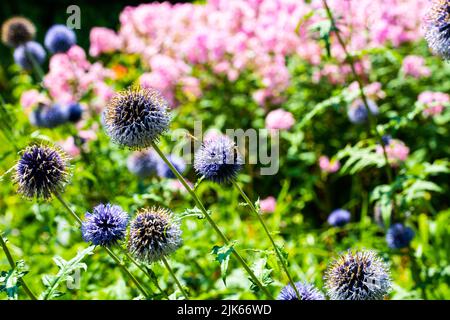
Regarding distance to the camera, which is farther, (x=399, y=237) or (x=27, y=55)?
(x=27, y=55)

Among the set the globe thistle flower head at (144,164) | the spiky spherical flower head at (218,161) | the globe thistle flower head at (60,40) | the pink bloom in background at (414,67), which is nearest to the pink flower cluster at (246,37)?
the pink bloom in background at (414,67)

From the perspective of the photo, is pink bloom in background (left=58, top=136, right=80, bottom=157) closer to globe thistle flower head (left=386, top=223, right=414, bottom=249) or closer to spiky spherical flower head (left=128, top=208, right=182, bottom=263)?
spiky spherical flower head (left=128, top=208, right=182, bottom=263)

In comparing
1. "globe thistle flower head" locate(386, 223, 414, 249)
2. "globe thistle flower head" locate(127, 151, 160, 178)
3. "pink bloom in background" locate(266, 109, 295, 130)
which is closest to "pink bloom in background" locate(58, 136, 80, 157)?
"globe thistle flower head" locate(127, 151, 160, 178)

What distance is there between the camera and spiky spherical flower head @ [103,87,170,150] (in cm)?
199

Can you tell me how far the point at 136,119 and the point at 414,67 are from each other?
9.04ft

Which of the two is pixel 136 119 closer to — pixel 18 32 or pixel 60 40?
pixel 60 40

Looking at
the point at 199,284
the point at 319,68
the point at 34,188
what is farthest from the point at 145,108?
the point at 319,68

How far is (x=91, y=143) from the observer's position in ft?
12.9

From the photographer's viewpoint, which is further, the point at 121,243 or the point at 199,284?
the point at 199,284

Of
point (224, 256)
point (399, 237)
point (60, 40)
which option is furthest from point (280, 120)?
point (224, 256)

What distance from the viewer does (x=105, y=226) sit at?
2102 mm

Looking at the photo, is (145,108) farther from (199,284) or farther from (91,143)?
(91,143)

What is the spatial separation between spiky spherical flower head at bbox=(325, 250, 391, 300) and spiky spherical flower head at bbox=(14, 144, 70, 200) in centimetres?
109
